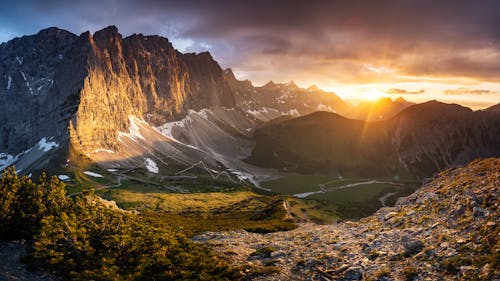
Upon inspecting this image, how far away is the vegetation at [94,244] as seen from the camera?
134 feet

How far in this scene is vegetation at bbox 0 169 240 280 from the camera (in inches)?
1608

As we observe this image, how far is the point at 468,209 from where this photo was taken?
43.1 meters

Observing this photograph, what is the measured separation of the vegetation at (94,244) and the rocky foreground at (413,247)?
280 inches

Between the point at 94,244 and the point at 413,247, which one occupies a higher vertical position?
the point at 94,244

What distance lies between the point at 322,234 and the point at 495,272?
34392mm

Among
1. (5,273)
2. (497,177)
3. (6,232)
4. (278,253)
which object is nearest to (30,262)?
(5,273)

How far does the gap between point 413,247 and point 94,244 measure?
3660cm

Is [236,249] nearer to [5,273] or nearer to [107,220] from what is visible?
[107,220]

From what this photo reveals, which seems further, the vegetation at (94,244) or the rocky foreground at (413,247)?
the vegetation at (94,244)

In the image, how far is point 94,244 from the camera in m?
45.4

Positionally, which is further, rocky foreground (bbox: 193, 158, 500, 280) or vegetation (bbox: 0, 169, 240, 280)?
vegetation (bbox: 0, 169, 240, 280)

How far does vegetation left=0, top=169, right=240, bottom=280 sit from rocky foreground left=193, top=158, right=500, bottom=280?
280 inches

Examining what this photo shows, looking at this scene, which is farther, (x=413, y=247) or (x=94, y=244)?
(x=94, y=244)

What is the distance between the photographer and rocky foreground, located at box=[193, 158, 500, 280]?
115 ft
